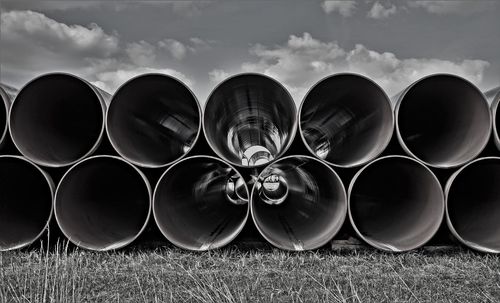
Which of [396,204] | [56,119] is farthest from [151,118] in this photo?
[396,204]

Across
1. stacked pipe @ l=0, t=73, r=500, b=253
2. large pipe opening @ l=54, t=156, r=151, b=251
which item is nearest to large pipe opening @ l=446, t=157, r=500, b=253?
stacked pipe @ l=0, t=73, r=500, b=253

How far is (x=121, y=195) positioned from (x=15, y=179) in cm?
87

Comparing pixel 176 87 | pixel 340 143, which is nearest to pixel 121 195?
pixel 176 87

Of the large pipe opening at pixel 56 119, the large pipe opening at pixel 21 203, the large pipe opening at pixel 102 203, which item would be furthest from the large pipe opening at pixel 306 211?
the large pipe opening at pixel 21 203

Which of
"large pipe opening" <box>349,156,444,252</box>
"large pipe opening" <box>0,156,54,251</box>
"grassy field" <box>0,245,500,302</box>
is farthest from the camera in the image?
"large pipe opening" <box>0,156,54,251</box>

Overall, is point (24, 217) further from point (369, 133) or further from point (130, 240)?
point (369, 133)

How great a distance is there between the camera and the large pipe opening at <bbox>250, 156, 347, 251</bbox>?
11.0ft

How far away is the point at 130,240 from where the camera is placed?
133 inches

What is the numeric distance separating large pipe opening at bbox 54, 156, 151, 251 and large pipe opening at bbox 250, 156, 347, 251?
3.07 feet

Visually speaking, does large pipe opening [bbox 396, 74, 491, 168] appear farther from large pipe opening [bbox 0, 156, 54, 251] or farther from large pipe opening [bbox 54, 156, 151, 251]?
large pipe opening [bbox 0, 156, 54, 251]

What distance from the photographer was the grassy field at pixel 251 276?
2428mm

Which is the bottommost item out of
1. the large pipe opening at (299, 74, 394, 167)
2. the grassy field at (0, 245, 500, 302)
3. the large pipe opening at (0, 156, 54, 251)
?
the large pipe opening at (0, 156, 54, 251)

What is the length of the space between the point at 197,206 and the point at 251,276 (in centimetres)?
153

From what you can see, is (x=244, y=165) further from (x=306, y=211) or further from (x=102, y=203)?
(x=102, y=203)
